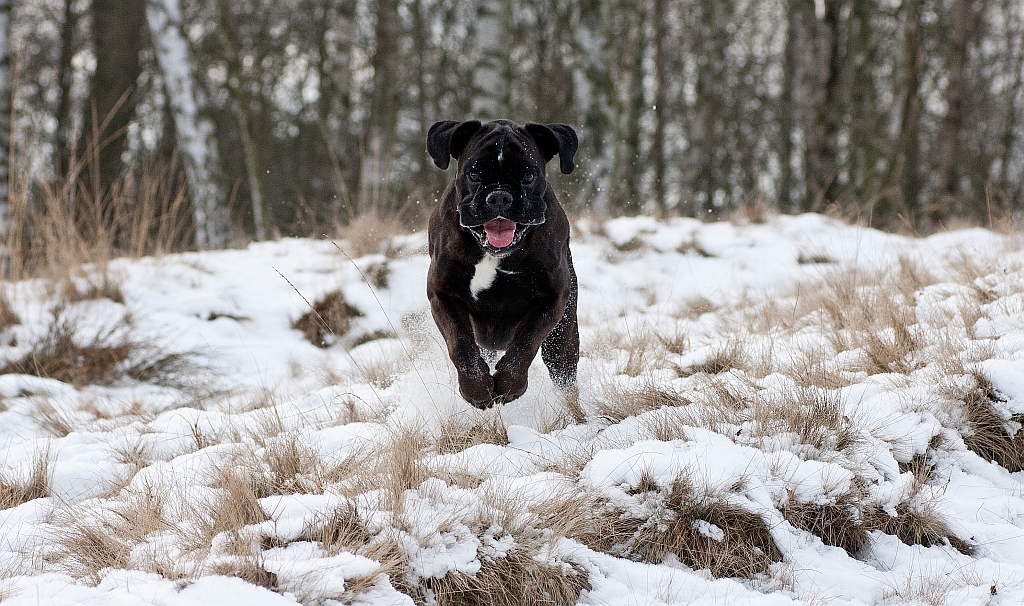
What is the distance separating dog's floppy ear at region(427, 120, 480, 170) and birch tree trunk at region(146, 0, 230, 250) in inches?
265

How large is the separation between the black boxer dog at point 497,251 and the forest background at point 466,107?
3303mm

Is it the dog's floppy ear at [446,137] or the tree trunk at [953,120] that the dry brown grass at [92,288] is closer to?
the dog's floppy ear at [446,137]

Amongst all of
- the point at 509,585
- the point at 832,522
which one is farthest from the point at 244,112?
the point at 832,522

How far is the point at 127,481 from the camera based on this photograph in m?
3.02

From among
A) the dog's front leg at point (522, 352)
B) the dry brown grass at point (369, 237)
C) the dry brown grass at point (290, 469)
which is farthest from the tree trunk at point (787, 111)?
the dry brown grass at point (290, 469)

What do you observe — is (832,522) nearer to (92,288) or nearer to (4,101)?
(92,288)

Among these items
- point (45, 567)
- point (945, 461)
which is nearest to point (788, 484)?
point (945, 461)

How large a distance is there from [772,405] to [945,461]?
27.2 inches

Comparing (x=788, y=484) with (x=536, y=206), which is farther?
(x=536, y=206)

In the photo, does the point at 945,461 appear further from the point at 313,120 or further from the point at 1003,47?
the point at 1003,47

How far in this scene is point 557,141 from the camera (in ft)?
11.0

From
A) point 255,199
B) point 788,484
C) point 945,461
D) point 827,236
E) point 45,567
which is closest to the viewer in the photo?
point 45,567

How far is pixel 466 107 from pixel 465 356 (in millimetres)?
17940

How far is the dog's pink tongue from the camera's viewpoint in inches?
116
